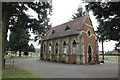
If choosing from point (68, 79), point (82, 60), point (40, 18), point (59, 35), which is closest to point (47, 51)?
point (59, 35)

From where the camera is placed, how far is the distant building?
3500 centimetres

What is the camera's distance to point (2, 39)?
64.2 ft

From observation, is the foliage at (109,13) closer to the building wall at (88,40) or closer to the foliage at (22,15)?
the foliage at (22,15)

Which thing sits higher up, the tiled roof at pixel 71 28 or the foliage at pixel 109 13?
the tiled roof at pixel 71 28

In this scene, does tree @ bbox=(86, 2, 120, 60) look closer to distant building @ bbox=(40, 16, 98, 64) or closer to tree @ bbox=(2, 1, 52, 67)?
tree @ bbox=(2, 1, 52, 67)

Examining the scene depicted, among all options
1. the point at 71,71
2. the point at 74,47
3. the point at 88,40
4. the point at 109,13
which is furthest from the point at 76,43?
the point at 109,13

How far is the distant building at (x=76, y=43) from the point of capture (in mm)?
35000

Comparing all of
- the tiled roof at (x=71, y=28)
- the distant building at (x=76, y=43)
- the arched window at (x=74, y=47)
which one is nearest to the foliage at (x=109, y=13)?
the distant building at (x=76, y=43)

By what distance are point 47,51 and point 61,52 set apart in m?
7.35

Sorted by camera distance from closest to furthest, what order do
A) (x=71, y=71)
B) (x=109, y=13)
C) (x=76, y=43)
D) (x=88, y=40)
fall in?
(x=109, y=13)
(x=71, y=71)
(x=76, y=43)
(x=88, y=40)

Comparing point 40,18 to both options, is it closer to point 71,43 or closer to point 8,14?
point 8,14

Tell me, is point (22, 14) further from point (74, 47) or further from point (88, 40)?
point (88, 40)

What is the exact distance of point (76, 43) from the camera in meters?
35.6

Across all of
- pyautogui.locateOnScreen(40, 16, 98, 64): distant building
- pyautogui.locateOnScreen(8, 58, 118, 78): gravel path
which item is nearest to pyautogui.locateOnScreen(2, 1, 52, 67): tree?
pyautogui.locateOnScreen(8, 58, 118, 78): gravel path
